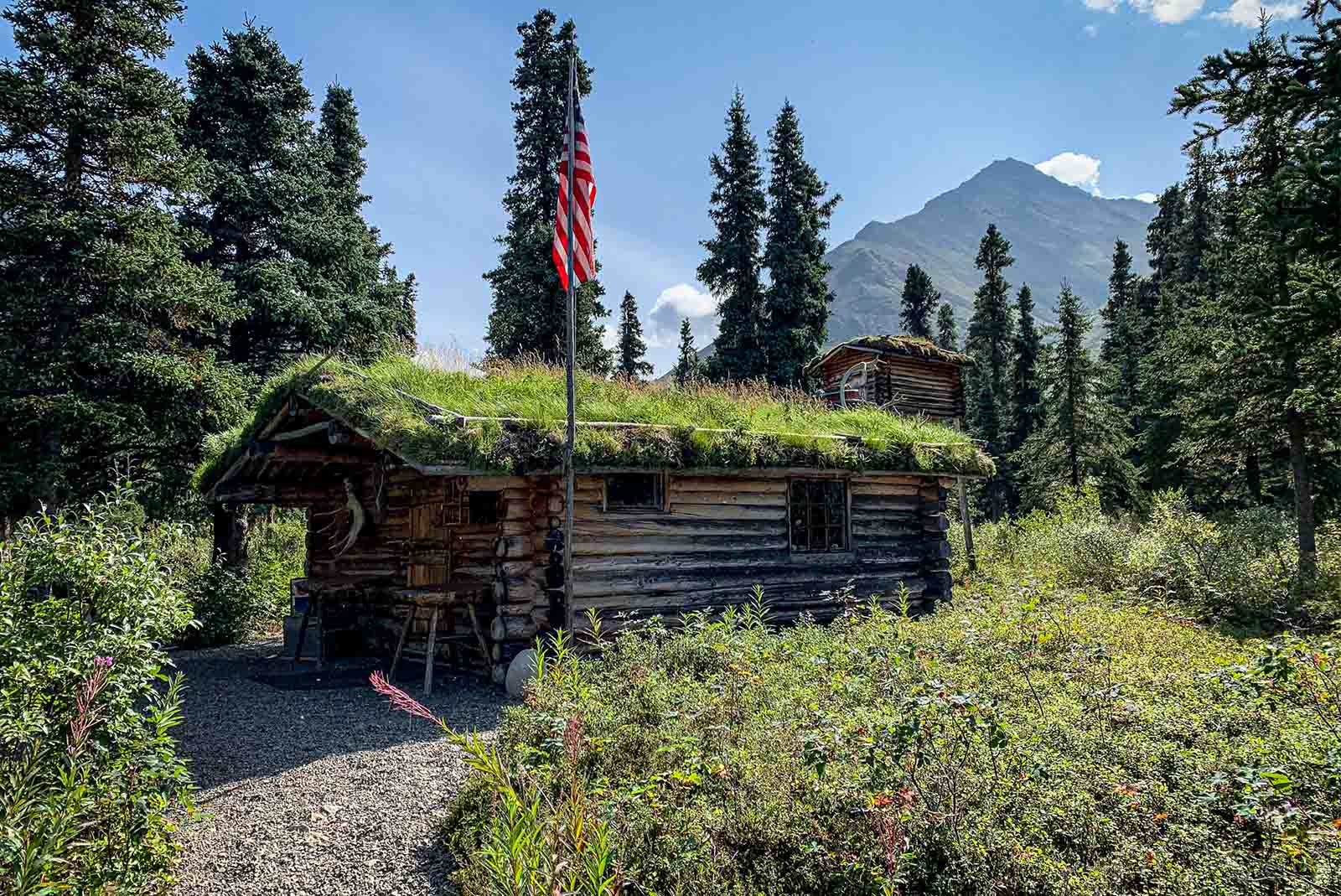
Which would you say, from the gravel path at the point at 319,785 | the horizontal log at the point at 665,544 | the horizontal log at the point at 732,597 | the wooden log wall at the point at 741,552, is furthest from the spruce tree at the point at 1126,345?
the gravel path at the point at 319,785

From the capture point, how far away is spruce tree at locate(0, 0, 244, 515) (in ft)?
38.1

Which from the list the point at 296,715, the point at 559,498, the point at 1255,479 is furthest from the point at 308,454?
the point at 1255,479

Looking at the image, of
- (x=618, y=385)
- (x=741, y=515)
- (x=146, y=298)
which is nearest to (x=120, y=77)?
(x=146, y=298)

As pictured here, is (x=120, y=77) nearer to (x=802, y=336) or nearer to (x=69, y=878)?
(x=69, y=878)

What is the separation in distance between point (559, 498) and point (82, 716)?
6089 mm

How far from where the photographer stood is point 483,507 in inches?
416

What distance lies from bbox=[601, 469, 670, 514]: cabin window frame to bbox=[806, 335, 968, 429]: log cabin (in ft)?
47.5

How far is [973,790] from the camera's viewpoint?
3.61 metres

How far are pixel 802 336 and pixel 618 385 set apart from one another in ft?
61.5

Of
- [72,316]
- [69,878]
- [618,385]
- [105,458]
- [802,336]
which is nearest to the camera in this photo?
[69,878]

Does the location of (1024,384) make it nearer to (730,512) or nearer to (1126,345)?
(1126,345)

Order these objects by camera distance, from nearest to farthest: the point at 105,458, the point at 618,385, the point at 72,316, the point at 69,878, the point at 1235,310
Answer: the point at 69,878
the point at 618,385
the point at 72,316
the point at 105,458
the point at 1235,310

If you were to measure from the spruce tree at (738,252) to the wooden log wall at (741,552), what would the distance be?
16994 millimetres

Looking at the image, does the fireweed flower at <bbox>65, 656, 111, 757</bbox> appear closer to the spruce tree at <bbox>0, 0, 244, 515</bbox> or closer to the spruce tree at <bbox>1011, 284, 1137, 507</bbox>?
the spruce tree at <bbox>0, 0, 244, 515</bbox>
